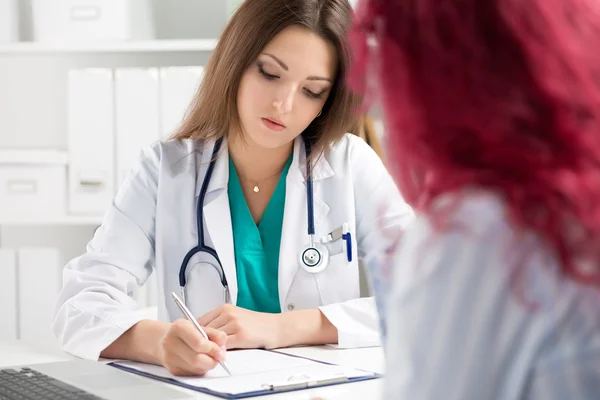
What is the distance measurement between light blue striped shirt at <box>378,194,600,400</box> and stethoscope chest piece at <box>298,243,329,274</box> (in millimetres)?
1097

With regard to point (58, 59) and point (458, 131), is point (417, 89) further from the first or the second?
point (58, 59)

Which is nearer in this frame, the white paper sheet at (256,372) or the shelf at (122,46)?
the white paper sheet at (256,372)

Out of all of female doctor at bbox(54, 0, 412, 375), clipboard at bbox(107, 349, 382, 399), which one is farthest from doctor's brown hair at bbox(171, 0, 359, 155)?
clipboard at bbox(107, 349, 382, 399)

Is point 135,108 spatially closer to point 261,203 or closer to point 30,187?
point 30,187

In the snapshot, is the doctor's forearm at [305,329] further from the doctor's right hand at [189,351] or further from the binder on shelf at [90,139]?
the binder on shelf at [90,139]

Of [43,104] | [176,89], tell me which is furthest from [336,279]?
[43,104]

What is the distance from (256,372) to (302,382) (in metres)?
0.10

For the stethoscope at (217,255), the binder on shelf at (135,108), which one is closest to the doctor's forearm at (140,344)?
the stethoscope at (217,255)

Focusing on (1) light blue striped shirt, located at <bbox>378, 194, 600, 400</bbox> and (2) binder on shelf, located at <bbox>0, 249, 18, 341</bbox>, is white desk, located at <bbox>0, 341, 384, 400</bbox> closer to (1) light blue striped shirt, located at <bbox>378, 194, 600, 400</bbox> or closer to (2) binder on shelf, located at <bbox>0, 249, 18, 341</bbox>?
(1) light blue striped shirt, located at <bbox>378, 194, 600, 400</bbox>

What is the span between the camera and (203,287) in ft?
5.40

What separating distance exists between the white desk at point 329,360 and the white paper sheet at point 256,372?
0.10 ft

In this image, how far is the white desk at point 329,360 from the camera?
1051 mm

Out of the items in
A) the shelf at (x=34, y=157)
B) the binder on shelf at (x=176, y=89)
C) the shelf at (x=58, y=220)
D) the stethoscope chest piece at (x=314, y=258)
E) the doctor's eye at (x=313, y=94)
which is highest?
the binder on shelf at (x=176, y=89)

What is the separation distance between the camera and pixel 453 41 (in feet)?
1.71
